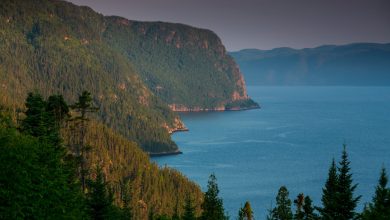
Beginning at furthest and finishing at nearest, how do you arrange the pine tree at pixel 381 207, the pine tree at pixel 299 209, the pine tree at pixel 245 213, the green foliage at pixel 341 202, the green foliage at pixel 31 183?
1. the pine tree at pixel 245 213
2. the pine tree at pixel 299 209
3. the green foliage at pixel 341 202
4. the pine tree at pixel 381 207
5. the green foliage at pixel 31 183

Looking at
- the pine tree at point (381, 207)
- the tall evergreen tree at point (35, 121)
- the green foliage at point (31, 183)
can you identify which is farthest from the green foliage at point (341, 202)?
the tall evergreen tree at point (35, 121)

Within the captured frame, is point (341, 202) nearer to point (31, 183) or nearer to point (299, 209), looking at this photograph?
point (31, 183)

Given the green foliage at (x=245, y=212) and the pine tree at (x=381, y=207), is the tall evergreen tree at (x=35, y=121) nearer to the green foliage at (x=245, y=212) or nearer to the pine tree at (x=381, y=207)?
the green foliage at (x=245, y=212)

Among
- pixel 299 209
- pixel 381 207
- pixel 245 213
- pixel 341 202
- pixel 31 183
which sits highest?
pixel 31 183

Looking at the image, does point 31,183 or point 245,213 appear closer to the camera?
point 31,183

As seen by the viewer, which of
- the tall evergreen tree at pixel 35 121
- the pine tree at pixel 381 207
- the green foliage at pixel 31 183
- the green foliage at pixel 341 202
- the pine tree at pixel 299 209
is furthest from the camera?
the pine tree at pixel 299 209

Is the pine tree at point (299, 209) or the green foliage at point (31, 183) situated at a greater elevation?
the green foliage at point (31, 183)

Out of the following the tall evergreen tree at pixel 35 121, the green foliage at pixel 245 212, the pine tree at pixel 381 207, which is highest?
the tall evergreen tree at pixel 35 121

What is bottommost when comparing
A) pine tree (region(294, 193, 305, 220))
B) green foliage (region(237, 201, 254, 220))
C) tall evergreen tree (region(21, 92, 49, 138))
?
green foliage (region(237, 201, 254, 220))

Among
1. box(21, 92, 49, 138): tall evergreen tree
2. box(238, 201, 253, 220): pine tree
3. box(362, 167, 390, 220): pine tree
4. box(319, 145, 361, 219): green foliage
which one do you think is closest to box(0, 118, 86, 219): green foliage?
box(21, 92, 49, 138): tall evergreen tree

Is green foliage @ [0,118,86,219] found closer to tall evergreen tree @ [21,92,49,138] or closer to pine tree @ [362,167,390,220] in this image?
tall evergreen tree @ [21,92,49,138]

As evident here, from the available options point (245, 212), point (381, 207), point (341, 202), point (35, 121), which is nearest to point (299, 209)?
point (245, 212)

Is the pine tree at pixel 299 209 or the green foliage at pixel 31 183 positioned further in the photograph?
the pine tree at pixel 299 209

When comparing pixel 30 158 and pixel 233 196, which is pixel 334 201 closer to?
pixel 30 158
